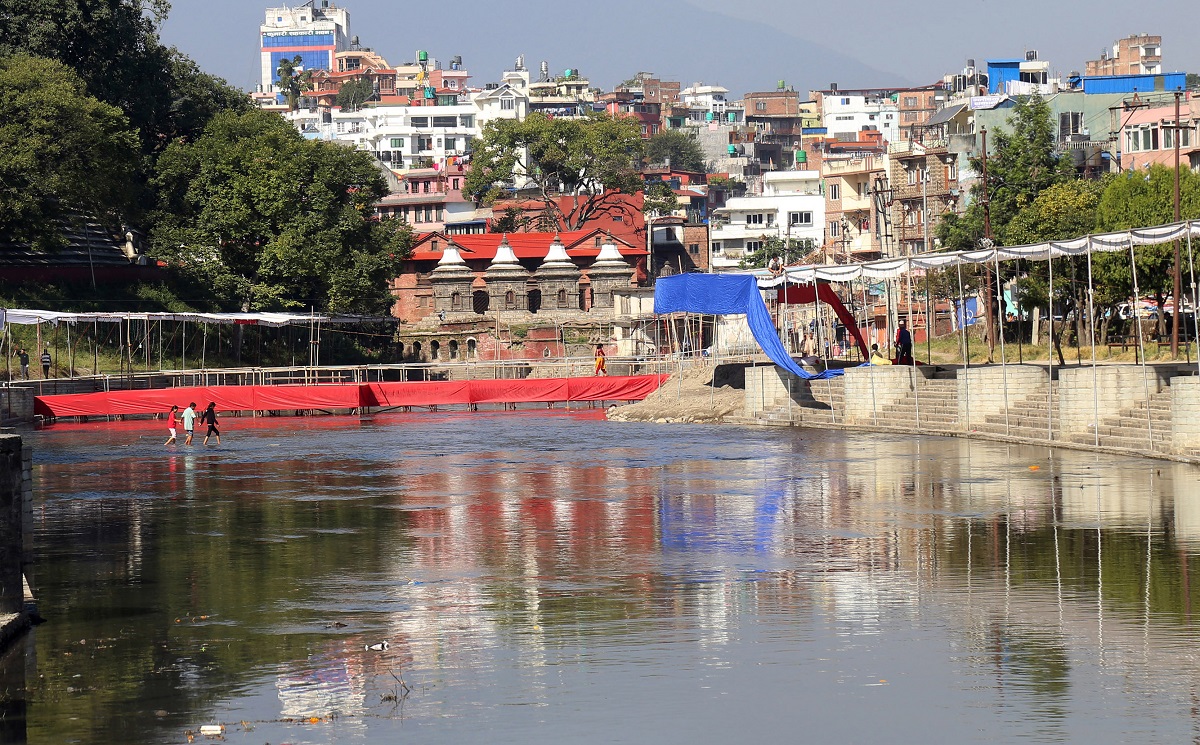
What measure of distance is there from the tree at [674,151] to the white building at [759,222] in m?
39.7

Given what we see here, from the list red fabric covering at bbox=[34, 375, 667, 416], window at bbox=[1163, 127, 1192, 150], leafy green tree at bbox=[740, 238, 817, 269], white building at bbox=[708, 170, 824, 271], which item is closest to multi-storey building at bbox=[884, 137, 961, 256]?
window at bbox=[1163, 127, 1192, 150]

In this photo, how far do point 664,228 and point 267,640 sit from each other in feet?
343

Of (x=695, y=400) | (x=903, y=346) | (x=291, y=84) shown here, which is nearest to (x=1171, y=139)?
(x=695, y=400)

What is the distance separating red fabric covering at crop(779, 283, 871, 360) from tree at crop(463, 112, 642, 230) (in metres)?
69.1

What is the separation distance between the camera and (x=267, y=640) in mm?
14523

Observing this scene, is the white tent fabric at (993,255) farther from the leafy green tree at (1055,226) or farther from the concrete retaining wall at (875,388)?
the leafy green tree at (1055,226)

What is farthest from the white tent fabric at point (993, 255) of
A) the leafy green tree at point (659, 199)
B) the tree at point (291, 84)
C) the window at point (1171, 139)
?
the tree at point (291, 84)

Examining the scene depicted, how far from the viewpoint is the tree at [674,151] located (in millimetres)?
167000

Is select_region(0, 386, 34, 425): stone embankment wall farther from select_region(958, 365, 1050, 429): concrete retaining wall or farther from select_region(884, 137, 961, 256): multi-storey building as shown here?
select_region(884, 137, 961, 256): multi-storey building

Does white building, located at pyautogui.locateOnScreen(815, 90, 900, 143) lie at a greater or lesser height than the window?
greater

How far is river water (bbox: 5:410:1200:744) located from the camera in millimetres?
11789

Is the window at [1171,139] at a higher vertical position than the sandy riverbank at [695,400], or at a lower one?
higher

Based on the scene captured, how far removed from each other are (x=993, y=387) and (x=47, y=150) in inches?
1633

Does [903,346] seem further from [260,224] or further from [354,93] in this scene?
[354,93]
